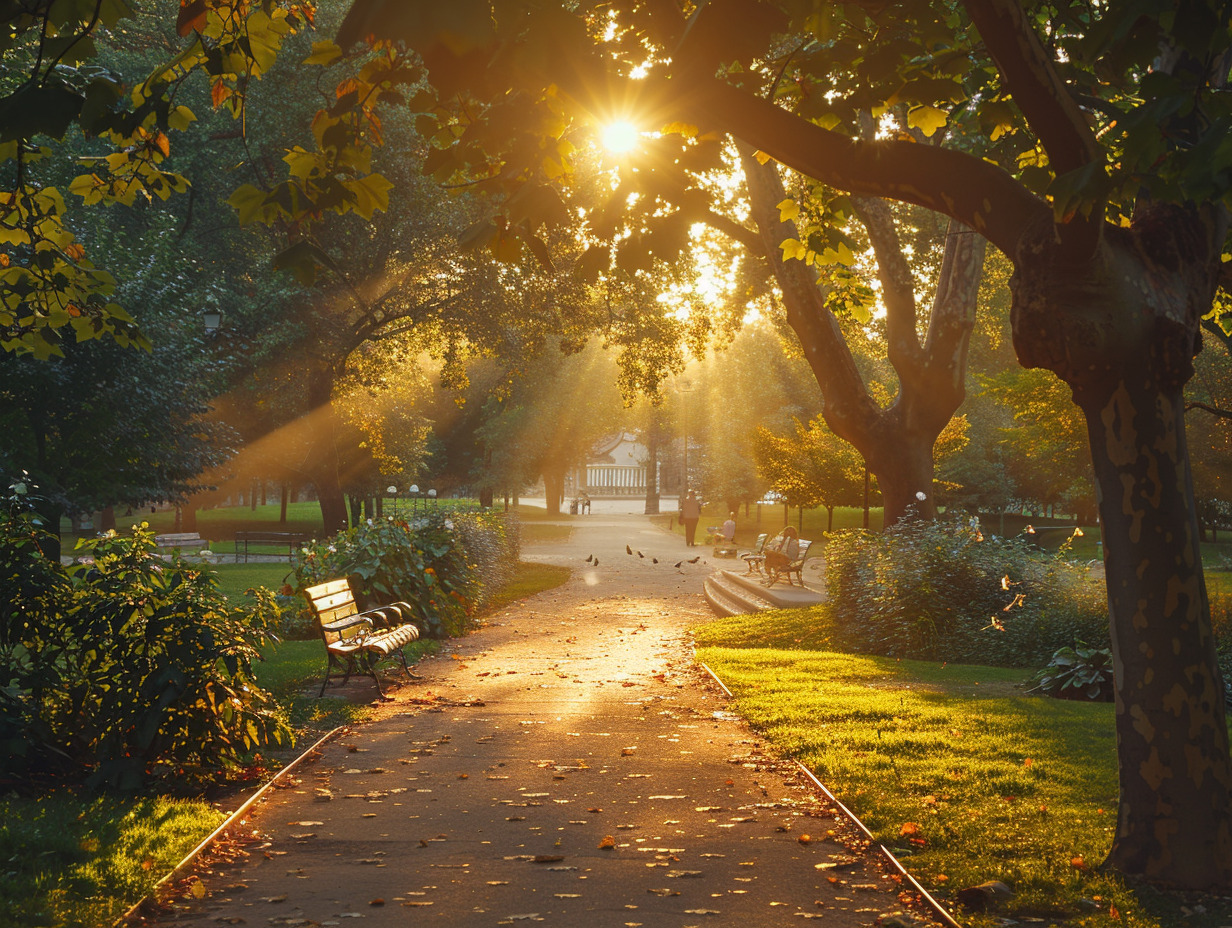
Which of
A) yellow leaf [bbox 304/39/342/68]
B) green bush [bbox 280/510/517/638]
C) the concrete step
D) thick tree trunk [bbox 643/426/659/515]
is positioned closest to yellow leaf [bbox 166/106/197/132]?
yellow leaf [bbox 304/39/342/68]

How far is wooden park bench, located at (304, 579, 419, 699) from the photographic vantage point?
10.1 m

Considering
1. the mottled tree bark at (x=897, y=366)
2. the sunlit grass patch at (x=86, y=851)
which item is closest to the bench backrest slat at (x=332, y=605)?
the sunlit grass patch at (x=86, y=851)

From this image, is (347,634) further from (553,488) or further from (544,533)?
(553,488)

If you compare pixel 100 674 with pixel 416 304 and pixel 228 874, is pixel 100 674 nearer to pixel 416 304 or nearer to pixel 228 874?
pixel 228 874

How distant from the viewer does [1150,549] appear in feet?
16.1

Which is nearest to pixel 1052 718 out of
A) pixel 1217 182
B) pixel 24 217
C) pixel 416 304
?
pixel 1217 182

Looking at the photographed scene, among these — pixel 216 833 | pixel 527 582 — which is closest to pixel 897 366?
pixel 527 582

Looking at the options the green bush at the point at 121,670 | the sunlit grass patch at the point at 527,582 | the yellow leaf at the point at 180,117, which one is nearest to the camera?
the yellow leaf at the point at 180,117

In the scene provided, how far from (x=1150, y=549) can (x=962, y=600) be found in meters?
9.02

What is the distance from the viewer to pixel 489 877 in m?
4.96

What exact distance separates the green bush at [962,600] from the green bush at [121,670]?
8.76 metres

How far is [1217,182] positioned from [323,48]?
12.1 feet

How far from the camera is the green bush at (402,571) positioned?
558 inches

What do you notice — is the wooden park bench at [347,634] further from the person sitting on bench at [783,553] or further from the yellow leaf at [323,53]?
the person sitting on bench at [783,553]
